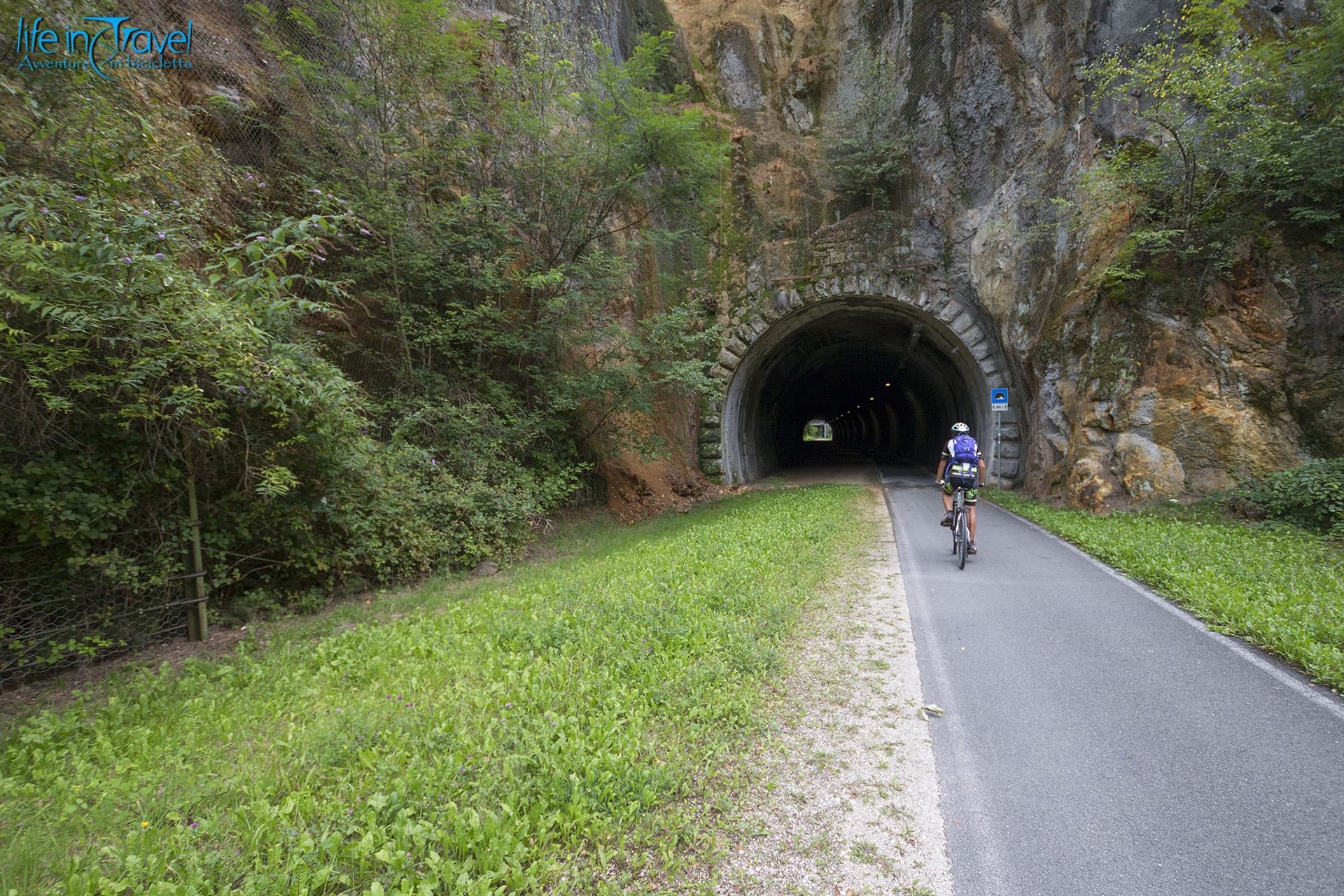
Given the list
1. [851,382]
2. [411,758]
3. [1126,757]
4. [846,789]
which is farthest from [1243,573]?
[851,382]

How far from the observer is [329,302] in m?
7.87

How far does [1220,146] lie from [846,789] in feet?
43.1

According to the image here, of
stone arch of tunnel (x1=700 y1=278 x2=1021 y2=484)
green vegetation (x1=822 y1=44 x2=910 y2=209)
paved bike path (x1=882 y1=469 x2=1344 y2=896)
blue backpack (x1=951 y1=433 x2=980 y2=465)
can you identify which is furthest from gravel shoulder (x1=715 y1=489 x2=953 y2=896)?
green vegetation (x1=822 y1=44 x2=910 y2=209)

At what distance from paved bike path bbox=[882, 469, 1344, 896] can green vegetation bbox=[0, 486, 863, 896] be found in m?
1.20

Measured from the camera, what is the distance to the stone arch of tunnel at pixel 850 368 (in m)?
16.2

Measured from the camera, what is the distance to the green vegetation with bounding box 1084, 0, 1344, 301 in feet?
29.5

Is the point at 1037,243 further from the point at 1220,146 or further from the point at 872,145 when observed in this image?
the point at 872,145

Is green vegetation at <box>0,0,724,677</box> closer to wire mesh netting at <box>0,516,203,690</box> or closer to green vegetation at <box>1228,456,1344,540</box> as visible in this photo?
wire mesh netting at <box>0,516,203,690</box>

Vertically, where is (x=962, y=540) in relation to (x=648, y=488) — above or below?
below

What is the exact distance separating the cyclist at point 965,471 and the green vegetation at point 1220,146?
→ 587 cm

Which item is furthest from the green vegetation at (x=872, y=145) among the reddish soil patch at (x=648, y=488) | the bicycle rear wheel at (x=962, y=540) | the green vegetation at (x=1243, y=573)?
the bicycle rear wheel at (x=962, y=540)

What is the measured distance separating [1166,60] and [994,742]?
12527mm

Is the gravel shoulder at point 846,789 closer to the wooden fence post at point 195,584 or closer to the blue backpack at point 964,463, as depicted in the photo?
the blue backpack at point 964,463

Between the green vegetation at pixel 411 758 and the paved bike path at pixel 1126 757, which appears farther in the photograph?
the paved bike path at pixel 1126 757
